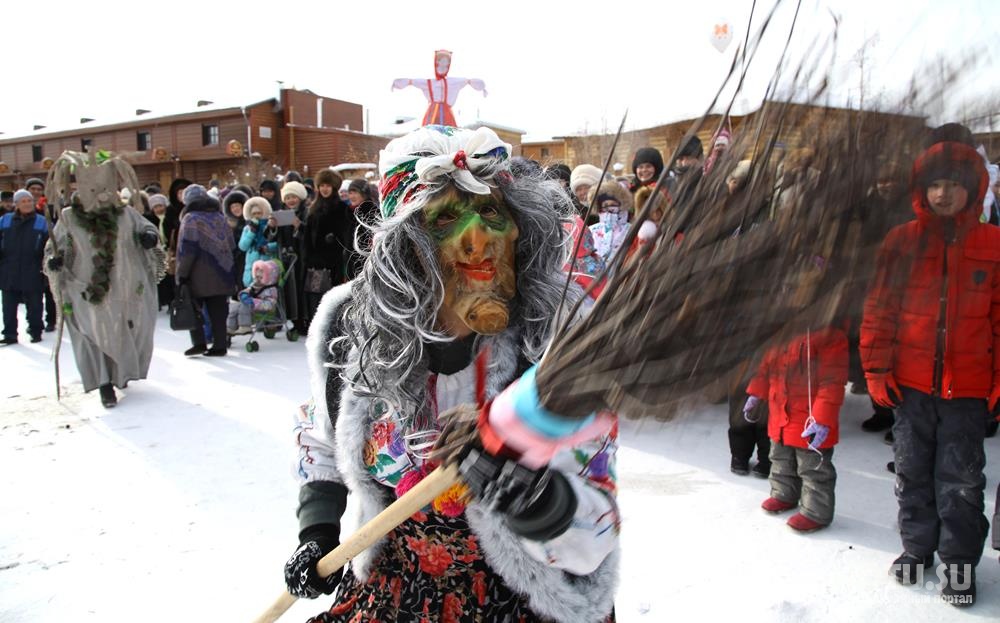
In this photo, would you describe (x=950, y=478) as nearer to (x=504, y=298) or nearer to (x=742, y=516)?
(x=742, y=516)

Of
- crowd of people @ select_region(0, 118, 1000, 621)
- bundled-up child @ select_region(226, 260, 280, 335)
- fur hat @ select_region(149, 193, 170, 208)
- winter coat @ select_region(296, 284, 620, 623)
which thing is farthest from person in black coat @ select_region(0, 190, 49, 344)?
winter coat @ select_region(296, 284, 620, 623)

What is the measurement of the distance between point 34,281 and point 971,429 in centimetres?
939

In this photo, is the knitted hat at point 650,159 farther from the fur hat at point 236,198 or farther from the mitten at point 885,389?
the fur hat at point 236,198

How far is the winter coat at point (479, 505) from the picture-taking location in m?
1.24

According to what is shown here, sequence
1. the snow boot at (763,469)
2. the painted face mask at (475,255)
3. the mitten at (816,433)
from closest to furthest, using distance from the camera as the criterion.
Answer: the painted face mask at (475,255), the mitten at (816,433), the snow boot at (763,469)

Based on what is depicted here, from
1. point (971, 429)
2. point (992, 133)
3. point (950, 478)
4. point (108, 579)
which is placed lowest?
point (108, 579)

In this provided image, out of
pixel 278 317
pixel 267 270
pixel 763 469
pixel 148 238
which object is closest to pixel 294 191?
pixel 267 270

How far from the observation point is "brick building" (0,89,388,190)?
3077cm

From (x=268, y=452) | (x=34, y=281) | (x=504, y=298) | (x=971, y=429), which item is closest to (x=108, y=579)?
(x=268, y=452)

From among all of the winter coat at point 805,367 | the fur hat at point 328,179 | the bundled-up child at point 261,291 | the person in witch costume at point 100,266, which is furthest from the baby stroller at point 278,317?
the winter coat at point 805,367

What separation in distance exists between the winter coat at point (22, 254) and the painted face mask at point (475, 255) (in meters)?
8.58

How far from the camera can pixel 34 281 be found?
8.02 meters

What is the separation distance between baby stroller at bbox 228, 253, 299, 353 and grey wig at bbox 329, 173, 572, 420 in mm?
6267

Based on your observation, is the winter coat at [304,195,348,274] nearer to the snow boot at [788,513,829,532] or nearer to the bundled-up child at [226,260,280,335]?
the bundled-up child at [226,260,280,335]
